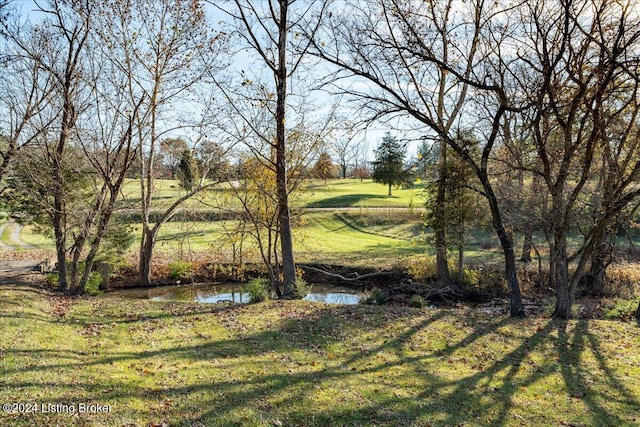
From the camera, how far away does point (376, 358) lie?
27.1 ft

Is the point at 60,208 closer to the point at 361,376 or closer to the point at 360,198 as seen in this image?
the point at 361,376

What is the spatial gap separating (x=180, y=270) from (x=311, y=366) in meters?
13.9

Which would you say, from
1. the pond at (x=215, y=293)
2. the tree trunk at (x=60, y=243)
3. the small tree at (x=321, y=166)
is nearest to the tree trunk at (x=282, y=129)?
the small tree at (x=321, y=166)

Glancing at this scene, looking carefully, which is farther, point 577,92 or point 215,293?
point 215,293

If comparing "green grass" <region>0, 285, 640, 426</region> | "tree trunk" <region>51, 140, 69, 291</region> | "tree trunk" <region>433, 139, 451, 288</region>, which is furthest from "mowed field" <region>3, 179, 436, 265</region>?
"green grass" <region>0, 285, 640, 426</region>

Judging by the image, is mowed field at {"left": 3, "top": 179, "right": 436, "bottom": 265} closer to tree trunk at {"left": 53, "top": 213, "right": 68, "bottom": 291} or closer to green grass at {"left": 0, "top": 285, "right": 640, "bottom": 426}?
tree trunk at {"left": 53, "top": 213, "right": 68, "bottom": 291}

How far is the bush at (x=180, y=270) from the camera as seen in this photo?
20.1 meters

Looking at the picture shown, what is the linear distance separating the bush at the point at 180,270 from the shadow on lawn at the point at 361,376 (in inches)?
419

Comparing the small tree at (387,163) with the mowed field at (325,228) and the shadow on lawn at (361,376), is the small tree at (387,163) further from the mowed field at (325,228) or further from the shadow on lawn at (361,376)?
the shadow on lawn at (361,376)

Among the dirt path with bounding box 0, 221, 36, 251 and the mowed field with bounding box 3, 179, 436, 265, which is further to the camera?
the dirt path with bounding box 0, 221, 36, 251

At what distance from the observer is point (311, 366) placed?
7590 mm

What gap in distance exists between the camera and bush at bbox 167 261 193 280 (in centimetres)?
2011

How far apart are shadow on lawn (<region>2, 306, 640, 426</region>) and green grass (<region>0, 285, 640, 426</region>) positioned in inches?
1.1

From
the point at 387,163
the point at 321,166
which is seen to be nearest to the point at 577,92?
the point at 321,166
